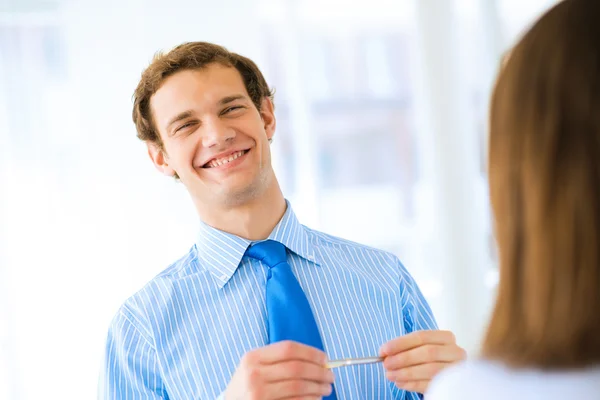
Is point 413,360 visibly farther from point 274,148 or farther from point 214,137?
point 274,148

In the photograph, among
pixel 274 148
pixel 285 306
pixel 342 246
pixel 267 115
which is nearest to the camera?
pixel 285 306

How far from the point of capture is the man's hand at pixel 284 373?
131 cm

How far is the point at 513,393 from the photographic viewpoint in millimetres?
768

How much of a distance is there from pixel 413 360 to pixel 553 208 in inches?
28.8

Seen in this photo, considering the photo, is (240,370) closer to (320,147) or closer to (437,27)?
(320,147)

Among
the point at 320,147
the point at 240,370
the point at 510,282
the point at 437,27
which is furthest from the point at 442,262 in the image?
the point at 510,282

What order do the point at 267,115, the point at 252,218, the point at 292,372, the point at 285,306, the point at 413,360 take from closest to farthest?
1. the point at 292,372
2. the point at 413,360
3. the point at 285,306
4. the point at 252,218
5. the point at 267,115

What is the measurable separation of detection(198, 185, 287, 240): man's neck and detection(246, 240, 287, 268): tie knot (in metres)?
0.04

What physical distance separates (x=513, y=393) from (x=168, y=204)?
2.69 metres

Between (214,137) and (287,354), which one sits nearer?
(287,354)

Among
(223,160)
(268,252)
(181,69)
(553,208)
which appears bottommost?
(553,208)

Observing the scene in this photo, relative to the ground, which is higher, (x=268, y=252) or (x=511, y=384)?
(x=268, y=252)

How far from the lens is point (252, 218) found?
172 centimetres

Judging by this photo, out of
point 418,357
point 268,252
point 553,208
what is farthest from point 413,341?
point 553,208
